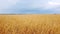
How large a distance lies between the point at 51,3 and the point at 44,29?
0.56m

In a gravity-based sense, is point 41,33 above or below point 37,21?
below

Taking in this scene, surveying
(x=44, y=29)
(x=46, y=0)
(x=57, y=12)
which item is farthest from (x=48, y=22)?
(x=46, y=0)

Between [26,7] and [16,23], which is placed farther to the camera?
[26,7]

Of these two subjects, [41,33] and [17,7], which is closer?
[41,33]

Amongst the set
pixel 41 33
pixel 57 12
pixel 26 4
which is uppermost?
pixel 26 4

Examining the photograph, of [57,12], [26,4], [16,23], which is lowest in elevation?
[16,23]

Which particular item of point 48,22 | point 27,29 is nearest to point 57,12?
point 48,22

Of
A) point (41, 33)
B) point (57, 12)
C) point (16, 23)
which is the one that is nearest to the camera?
point (41, 33)

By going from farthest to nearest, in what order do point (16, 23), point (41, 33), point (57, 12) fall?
point (57, 12), point (16, 23), point (41, 33)

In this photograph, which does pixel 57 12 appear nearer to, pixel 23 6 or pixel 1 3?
pixel 23 6

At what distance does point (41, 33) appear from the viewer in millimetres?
1716

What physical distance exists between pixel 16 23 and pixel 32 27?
0.25 m

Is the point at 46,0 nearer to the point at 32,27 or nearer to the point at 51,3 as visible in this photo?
the point at 51,3

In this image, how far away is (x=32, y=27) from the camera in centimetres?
179
